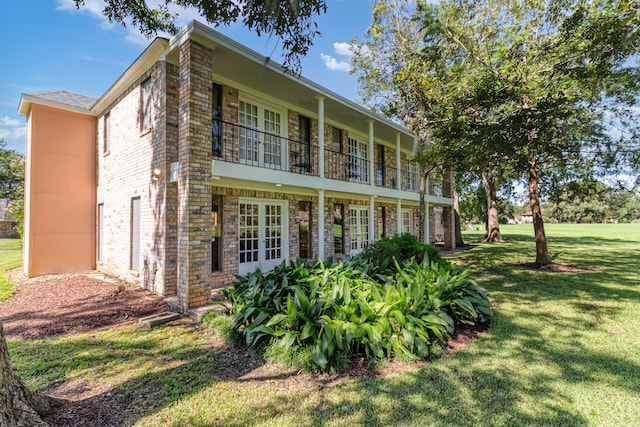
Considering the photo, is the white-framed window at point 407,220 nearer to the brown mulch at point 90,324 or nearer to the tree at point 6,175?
the brown mulch at point 90,324

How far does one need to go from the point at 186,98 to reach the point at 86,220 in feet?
24.5

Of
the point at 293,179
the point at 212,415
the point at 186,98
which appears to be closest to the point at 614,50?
the point at 293,179

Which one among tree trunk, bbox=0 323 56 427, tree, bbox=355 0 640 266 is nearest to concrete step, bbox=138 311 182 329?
tree trunk, bbox=0 323 56 427

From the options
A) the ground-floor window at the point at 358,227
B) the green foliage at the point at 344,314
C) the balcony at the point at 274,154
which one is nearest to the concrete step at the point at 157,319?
the green foliage at the point at 344,314

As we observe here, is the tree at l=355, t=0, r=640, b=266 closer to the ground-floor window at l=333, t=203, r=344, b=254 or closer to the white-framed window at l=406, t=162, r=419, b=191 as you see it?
the ground-floor window at l=333, t=203, r=344, b=254

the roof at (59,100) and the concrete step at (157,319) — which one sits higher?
the roof at (59,100)

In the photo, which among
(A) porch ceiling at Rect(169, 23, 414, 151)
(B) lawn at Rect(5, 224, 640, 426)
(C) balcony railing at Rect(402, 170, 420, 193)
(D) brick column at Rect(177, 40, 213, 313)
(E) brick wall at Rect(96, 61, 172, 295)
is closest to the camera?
(B) lawn at Rect(5, 224, 640, 426)

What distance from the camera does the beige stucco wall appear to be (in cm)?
914

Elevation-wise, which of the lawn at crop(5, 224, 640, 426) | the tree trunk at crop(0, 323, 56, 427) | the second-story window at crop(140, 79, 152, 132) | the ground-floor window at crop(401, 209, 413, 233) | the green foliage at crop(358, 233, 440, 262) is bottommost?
the lawn at crop(5, 224, 640, 426)

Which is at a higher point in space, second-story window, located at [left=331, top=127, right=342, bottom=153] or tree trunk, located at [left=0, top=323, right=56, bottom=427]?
second-story window, located at [left=331, top=127, right=342, bottom=153]

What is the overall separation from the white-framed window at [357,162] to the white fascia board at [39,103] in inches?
376

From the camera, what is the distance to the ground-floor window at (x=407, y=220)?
16.8 meters

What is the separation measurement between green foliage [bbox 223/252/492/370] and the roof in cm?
915

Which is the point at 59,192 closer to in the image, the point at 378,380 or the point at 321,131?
the point at 321,131
